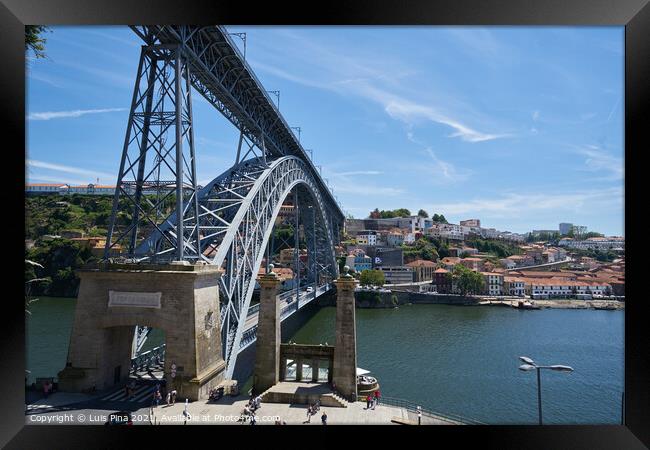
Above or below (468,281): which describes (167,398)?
above

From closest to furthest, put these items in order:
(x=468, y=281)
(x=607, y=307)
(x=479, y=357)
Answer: (x=479, y=357), (x=607, y=307), (x=468, y=281)

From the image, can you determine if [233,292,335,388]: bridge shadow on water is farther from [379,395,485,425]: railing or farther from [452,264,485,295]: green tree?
Answer: [452,264,485,295]: green tree

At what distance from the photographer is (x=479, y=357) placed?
21.0m

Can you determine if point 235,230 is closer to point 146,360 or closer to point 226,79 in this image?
point 146,360

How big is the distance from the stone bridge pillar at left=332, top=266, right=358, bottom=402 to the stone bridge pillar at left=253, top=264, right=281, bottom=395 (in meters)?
1.38

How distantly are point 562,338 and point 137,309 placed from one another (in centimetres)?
2633

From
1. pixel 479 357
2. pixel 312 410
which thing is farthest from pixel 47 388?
pixel 479 357

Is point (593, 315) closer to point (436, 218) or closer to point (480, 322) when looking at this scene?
point (480, 322)

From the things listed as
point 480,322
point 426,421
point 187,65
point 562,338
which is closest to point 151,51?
point 187,65

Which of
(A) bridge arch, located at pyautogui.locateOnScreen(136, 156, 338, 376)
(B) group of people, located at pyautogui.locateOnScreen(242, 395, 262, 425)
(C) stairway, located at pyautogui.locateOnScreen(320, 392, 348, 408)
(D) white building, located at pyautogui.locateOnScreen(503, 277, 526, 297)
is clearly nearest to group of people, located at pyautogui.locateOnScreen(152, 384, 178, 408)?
(B) group of people, located at pyautogui.locateOnScreen(242, 395, 262, 425)

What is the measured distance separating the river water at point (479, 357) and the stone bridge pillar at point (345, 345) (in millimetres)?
5246
